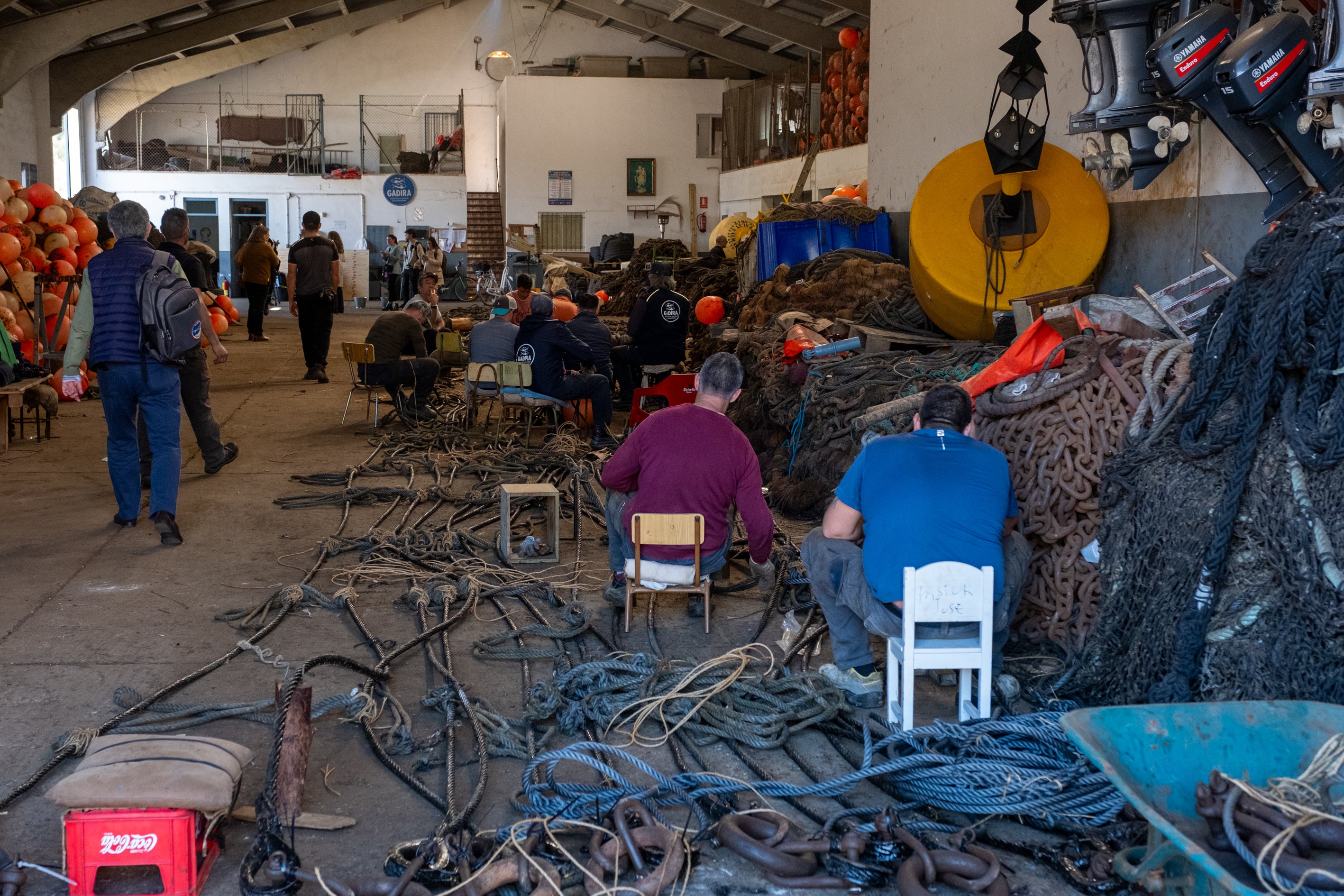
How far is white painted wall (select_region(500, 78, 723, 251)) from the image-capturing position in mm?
26953

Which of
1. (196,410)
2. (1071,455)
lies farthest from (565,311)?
(1071,455)

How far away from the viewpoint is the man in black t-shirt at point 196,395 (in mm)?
7234

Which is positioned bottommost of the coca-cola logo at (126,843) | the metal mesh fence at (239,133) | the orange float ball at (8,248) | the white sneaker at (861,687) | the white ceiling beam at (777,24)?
the white sneaker at (861,687)

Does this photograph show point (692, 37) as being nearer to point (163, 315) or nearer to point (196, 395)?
point (196, 395)

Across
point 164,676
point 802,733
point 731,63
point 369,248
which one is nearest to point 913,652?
point 802,733

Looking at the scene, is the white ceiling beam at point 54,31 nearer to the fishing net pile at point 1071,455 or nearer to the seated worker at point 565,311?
the seated worker at point 565,311

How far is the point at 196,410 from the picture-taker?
25.1 ft

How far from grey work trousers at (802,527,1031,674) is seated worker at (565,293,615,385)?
5.43 meters

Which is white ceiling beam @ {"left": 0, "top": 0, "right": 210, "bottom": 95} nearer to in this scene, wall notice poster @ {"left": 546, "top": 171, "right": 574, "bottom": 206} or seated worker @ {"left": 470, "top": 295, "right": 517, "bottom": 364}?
wall notice poster @ {"left": 546, "top": 171, "right": 574, "bottom": 206}

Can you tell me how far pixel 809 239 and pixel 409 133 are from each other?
23626 millimetres

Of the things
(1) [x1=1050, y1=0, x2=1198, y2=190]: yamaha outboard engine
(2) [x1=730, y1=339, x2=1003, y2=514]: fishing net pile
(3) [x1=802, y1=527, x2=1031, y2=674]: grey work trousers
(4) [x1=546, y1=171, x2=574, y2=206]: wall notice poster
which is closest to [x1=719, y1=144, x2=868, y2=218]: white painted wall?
(4) [x1=546, y1=171, x2=574, y2=206]: wall notice poster

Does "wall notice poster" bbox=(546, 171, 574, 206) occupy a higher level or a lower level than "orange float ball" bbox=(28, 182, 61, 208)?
higher

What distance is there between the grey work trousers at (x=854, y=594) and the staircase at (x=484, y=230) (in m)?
27.5

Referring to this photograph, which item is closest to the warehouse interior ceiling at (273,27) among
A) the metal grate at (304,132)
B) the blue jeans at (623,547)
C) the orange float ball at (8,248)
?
the metal grate at (304,132)
